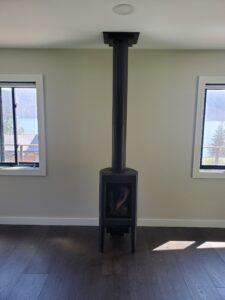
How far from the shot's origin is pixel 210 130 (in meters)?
3.24

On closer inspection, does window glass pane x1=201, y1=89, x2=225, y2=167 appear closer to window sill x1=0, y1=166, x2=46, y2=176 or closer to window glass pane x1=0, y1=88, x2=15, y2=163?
window sill x1=0, y1=166, x2=46, y2=176

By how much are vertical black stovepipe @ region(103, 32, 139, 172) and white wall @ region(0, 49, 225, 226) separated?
0.54 m

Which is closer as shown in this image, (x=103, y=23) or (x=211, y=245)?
(x=103, y=23)

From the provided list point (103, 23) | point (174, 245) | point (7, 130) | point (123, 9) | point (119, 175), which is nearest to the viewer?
point (123, 9)

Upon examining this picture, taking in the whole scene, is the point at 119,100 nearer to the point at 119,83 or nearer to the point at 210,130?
the point at 119,83

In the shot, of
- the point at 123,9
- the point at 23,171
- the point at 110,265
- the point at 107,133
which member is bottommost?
the point at 110,265

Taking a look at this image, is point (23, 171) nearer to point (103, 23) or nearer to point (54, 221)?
point (54, 221)

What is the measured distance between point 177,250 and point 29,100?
2586 mm

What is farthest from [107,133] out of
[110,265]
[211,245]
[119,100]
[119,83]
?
[211,245]

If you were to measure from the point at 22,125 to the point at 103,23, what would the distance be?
1.77 meters

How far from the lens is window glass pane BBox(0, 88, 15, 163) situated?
3.20m

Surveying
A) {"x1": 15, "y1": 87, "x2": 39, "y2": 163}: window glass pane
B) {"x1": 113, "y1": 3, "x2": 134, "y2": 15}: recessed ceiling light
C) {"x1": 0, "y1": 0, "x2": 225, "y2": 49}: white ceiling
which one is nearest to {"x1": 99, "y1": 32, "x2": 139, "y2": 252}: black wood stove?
{"x1": 0, "y1": 0, "x2": 225, "y2": 49}: white ceiling

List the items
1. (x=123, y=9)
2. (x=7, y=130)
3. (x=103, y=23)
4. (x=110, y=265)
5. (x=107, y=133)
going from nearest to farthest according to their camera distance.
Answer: (x=123, y=9) < (x=103, y=23) < (x=110, y=265) < (x=107, y=133) < (x=7, y=130)

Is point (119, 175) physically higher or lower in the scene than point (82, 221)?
higher
